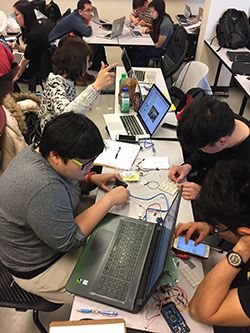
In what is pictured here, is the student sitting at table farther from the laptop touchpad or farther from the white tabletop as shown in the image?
the laptop touchpad

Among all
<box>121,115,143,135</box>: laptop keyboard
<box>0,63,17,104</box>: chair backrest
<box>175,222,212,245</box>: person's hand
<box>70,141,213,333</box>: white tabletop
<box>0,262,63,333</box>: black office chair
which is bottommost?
<box>0,262,63,333</box>: black office chair

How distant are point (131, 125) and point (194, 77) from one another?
0.96 metres

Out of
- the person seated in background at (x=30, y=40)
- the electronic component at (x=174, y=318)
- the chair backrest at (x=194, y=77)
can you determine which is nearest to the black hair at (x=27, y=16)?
the person seated in background at (x=30, y=40)

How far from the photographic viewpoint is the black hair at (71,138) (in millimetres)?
1274

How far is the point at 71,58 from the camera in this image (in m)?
2.26

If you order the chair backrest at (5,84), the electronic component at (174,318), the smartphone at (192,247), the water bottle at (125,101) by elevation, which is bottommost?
the electronic component at (174,318)

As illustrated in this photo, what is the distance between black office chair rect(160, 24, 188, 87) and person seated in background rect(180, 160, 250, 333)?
110 inches

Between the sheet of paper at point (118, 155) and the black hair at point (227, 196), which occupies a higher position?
the black hair at point (227, 196)

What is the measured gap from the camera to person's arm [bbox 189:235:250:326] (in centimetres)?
111

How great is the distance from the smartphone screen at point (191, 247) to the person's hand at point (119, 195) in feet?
1.16

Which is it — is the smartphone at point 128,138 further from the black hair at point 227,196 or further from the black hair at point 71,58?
the black hair at point 227,196

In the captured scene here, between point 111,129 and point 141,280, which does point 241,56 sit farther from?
point 141,280

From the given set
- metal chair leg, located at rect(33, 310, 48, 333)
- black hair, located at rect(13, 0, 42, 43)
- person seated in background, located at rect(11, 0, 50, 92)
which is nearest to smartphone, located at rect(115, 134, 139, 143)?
metal chair leg, located at rect(33, 310, 48, 333)

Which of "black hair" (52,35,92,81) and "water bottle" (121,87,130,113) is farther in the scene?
"water bottle" (121,87,130,113)
